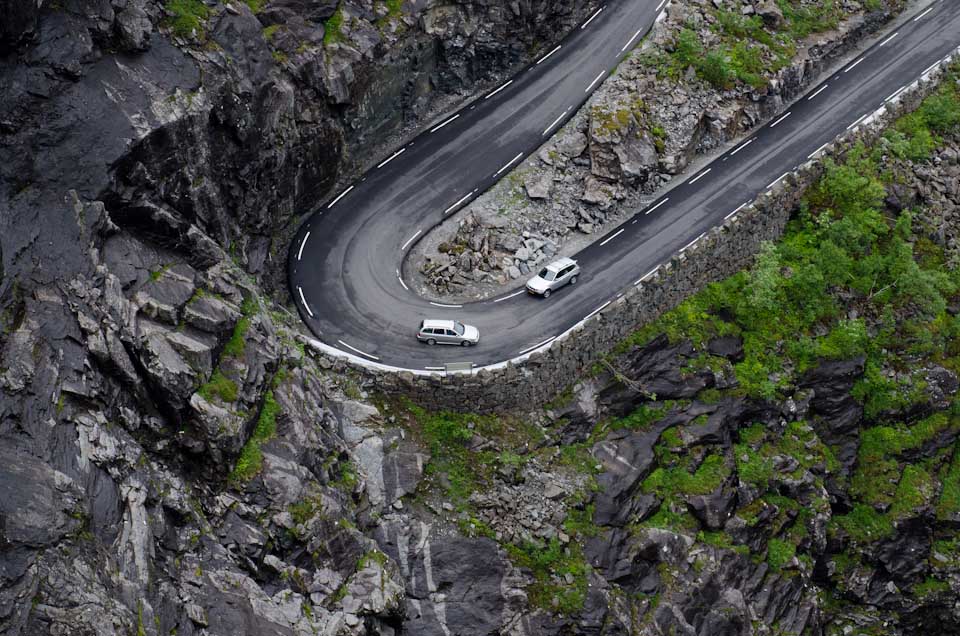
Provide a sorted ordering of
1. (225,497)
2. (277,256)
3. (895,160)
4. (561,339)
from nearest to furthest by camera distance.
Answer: (225,497), (561,339), (277,256), (895,160)

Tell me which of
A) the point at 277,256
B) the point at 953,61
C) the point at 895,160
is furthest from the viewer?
the point at 953,61

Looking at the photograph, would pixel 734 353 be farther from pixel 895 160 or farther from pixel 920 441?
pixel 895 160

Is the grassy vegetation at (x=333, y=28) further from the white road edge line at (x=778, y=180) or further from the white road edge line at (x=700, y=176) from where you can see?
the white road edge line at (x=778, y=180)

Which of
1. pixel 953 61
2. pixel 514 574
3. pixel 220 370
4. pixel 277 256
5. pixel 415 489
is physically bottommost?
pixel 514 574

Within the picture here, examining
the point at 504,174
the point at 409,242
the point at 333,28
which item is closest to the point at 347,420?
the point at 409,242

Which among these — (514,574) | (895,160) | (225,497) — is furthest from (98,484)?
(895,160)

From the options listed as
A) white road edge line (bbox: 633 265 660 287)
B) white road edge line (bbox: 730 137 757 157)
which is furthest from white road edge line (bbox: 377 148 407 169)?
white road edge line (bbox: 730 137 757 157)

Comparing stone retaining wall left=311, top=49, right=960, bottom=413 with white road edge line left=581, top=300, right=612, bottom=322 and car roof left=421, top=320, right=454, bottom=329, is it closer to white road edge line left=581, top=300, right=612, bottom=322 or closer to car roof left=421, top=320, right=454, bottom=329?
white road edge line left=581, top=300, right=612, bottom=322

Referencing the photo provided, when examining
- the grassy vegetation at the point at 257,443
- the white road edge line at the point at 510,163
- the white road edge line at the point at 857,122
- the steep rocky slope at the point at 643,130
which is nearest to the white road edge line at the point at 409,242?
the steep rocky slope at the point at 643,130

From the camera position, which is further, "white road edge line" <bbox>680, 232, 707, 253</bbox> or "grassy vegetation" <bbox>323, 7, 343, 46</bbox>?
"white road edge line" <bbox>680, 232, 707, 253</bbox>
